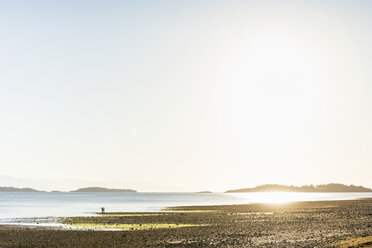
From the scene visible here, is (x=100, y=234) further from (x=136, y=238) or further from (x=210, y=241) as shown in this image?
(x=210, y=241)

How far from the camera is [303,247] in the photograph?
3027 centimetres

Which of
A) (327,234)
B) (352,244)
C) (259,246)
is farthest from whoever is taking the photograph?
(327,234)

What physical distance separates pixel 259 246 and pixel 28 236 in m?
24.7

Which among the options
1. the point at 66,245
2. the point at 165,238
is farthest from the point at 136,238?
the point at 66,245

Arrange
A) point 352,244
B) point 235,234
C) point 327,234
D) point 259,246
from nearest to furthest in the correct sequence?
point 352,244
point 259,246
point 327,234
point 235,234

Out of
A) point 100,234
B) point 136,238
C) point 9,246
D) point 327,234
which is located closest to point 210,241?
point 136,238

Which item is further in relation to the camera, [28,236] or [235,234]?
[28,236]

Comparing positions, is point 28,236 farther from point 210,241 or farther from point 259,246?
point 259,246

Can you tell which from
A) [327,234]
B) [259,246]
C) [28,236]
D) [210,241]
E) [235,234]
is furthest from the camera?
[28,236]

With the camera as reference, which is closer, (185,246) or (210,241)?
(185,246)

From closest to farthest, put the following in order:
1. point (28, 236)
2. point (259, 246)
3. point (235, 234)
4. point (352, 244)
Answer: point (352, 244) → point (259, 246) → point (235, 234) → point (28, 236)

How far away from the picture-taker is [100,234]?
145 feet

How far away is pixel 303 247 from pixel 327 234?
29.0 feet

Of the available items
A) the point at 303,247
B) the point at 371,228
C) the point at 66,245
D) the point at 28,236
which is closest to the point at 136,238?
the point at 66,245
